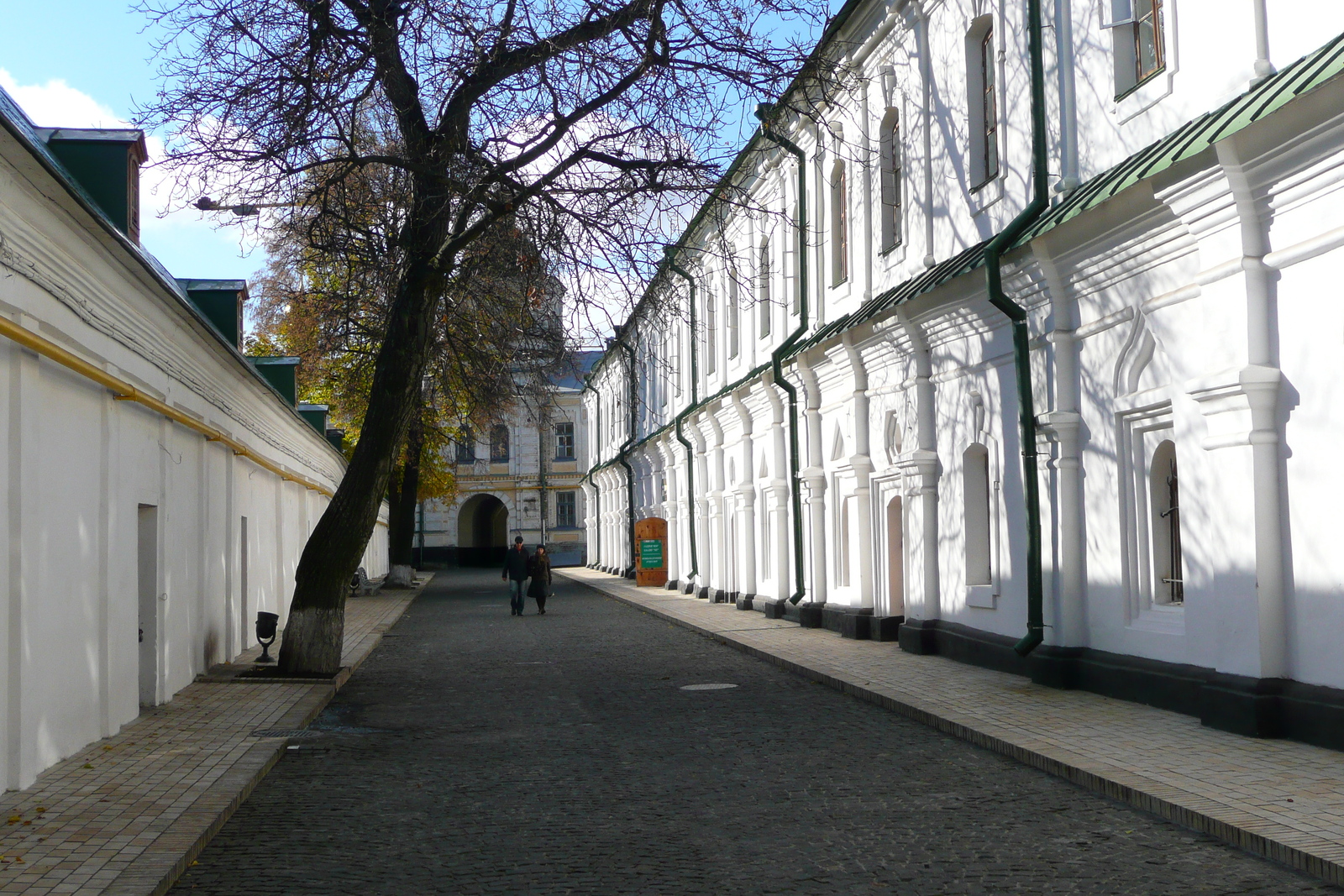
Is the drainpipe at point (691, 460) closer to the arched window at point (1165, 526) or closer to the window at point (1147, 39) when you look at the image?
the window at point (1147, 39)

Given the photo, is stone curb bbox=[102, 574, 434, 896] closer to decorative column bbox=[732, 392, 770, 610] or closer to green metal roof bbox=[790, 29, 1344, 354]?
green metal roof bbox=[790, 29, 1344, 354]

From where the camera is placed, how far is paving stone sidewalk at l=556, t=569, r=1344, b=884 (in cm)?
659

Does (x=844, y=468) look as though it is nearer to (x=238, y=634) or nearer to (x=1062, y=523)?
(x=1062, y=523)

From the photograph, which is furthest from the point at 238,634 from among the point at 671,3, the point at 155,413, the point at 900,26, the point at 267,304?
the point at 267,304

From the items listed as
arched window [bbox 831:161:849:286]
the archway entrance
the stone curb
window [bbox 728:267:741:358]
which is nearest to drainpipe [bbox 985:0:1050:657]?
the stone curb

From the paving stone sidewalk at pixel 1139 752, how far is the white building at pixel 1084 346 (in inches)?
15.5

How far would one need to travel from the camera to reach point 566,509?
238 feet

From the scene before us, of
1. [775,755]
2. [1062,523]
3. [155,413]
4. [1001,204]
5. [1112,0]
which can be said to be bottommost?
[775,755]

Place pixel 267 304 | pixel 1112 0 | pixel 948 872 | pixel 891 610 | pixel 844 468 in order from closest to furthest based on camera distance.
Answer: pixel 948 872 < pixel 1112 0 < pixel 891 610 < pixel 844 468 < pixel 267 304

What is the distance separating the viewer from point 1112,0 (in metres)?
11.7

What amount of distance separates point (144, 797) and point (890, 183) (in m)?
13.3

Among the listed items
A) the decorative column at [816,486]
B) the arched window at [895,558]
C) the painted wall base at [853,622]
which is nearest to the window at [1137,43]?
the arched window at [895,558]

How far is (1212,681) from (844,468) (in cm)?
1025

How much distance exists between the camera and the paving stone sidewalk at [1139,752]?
6590mm
